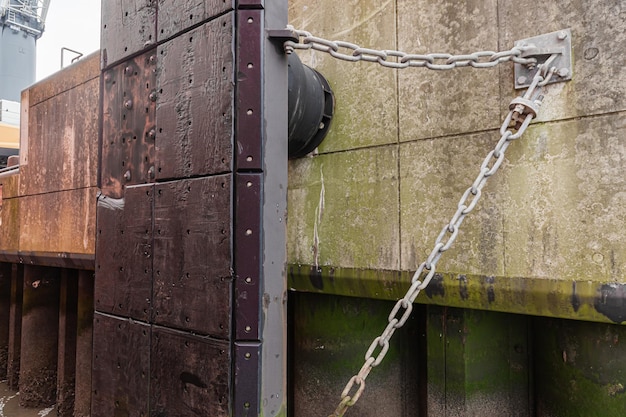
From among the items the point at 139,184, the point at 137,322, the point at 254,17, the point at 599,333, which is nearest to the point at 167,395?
the point at 137,322

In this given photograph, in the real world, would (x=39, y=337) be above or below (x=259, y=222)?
below

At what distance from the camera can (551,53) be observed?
2.58 meters

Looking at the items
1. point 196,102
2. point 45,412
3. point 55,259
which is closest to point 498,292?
point 196,102

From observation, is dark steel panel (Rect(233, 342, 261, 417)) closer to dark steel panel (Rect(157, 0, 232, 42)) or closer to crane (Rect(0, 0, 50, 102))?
dark steel panel (Rect(157, 0, 232, 42))

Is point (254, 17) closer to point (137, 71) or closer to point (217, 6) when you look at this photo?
point (217, 6)

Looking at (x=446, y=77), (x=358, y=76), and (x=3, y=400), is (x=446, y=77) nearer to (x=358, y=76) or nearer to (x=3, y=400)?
(x=358, y=76)

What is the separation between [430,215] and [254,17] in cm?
169

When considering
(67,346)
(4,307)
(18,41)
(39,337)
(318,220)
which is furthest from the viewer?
(18,41)

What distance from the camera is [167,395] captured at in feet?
9.55

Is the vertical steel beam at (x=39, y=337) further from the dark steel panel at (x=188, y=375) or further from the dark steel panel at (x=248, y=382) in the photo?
the dark steel panel at (x=248, y=382)

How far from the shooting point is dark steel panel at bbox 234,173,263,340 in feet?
8.34

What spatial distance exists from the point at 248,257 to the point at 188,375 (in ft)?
2.92

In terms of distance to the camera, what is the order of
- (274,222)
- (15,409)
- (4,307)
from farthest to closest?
(4,307)
(15,409)
(274,222)

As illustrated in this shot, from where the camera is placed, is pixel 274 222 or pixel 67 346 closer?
pixel 274 222
